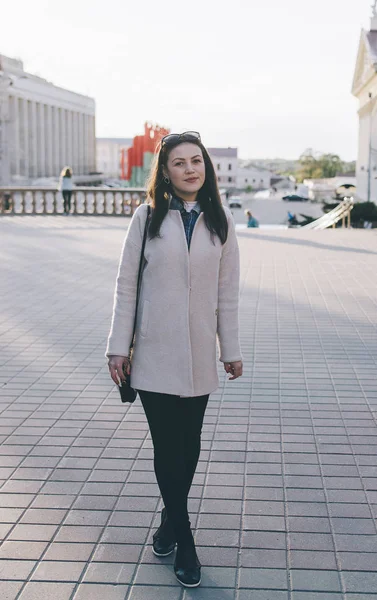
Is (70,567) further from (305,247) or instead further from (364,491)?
(305,247)

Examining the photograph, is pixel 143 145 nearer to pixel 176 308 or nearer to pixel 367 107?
pixel 367 107

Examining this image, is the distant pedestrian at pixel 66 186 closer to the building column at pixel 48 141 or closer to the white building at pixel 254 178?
the building column at pixel 48 141

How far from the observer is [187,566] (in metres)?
3.64

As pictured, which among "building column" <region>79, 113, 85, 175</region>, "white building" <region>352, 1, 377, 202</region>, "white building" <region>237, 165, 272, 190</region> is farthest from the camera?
"white building" <region>237, 165, 272, 190</region>

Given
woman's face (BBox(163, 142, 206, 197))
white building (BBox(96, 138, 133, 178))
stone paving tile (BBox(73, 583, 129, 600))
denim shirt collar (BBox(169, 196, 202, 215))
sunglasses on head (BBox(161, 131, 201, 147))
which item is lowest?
stone paving tile (BBox(73, 583, 129, 600))

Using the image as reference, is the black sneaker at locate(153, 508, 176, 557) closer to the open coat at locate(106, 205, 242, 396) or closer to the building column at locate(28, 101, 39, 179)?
the open coat at locate(106, 205, 242, 396)

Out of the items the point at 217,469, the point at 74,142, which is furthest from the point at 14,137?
the point at 217,469

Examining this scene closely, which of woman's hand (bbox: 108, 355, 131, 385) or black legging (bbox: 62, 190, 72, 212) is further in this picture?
black legging (bbox: 62, 190, 72, 212)

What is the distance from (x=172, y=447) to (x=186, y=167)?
1227mm

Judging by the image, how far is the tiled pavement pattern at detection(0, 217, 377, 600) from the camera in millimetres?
3738

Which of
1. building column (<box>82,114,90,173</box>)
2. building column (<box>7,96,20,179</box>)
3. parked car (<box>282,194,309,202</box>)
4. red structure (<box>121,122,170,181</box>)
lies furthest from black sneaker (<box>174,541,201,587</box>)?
building column (<box>82,114,90,173</box>)

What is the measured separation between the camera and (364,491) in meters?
4.69

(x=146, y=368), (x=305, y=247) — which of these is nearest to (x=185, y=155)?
(x=146, y=368)

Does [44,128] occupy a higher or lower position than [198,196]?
higher
